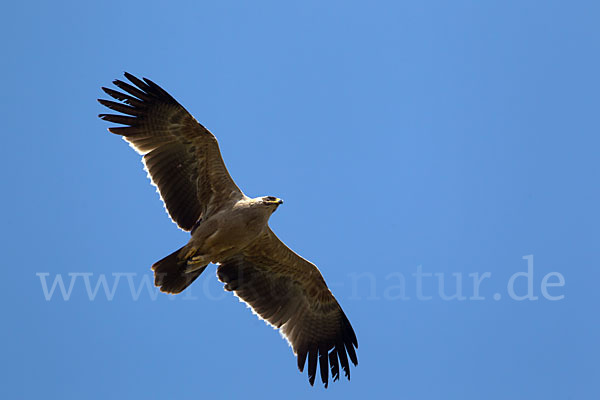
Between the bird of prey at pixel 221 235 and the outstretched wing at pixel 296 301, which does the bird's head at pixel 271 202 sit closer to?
the bird of prey at pixel 221 235

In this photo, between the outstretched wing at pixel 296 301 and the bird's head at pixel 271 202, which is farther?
the outstretched wing at pixel 296 301

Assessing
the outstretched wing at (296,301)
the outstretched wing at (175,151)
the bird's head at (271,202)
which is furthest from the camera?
the outstretched wing at (296,301)

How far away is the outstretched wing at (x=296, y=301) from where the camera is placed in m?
13.0

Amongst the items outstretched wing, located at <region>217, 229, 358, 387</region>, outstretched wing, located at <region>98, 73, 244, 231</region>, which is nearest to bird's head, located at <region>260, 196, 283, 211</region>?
outstretched wing, located at <region>98, 73, 244, 231</region>

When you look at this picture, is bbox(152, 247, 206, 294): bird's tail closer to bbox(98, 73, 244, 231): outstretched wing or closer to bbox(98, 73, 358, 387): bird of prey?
bbox(98, 73, 358, 387): bird of prey

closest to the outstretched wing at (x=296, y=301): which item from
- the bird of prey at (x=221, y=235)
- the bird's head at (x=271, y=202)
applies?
the bird of prey at (x=221, y=235)

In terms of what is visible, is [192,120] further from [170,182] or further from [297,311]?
[297,311]

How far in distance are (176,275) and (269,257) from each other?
1.73 metres

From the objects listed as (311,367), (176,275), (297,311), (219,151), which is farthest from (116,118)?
(311,367)

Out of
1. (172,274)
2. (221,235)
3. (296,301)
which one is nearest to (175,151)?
(221,235)

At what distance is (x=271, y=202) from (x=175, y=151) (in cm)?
186

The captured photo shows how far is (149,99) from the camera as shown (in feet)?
40.8

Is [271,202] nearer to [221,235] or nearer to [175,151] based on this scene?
[221,235]

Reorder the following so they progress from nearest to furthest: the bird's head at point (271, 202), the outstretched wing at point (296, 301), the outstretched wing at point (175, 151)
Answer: the bird's head at point (271, 202)
the outstretched wing at point (175, 151)
the outstretched wing at point (296, 301)
